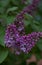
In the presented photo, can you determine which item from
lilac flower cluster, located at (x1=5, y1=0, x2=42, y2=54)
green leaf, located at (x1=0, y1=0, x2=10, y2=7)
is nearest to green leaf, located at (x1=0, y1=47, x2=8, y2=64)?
lilac flower cluster, located at (x1=5, y1=0, x2=42, y2=54)

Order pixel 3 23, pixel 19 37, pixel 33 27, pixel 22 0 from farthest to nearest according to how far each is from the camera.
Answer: pixel 22 0
pixel 33 27
pixel 3 23
pixel 19 37

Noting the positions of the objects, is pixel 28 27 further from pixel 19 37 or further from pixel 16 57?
pixel 19 37

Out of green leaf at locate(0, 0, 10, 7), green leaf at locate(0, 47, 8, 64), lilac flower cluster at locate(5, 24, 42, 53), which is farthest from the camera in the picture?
green leaf at locate(0, 0, 10, 7)

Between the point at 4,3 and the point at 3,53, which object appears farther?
the point at 4,3

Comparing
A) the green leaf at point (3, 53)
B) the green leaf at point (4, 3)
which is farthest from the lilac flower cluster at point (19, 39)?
the green leaf at point (4, 3)

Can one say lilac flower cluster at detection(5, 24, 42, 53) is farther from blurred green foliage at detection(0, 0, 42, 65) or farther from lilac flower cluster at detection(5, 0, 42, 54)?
blurred green foliage at detection(0, 0, 42, 65)

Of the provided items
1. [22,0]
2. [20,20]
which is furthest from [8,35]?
[22,0]

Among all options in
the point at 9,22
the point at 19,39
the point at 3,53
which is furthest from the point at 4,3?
the point at 19,39

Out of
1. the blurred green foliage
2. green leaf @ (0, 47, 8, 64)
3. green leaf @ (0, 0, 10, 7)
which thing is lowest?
green leaf @ (0, 47, 8, 64)

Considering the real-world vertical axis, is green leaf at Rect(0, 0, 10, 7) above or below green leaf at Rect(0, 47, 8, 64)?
above

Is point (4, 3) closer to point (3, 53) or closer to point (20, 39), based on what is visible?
point (3, 53)

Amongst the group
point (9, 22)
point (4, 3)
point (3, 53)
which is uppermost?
point (4, 3)
